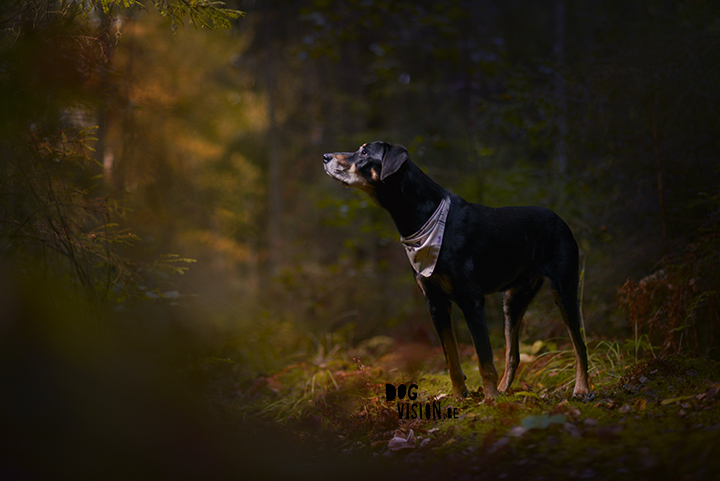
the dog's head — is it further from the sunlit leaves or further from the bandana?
the sunlit leaves

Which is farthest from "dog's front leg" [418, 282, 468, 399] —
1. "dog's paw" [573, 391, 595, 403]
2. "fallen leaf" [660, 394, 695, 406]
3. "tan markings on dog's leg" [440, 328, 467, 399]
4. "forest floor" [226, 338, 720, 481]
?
"fallen leaf" [660, 394, 695, 406]

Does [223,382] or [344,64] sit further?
[344,64]

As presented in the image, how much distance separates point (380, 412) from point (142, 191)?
841 cm

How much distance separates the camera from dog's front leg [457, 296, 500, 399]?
397 centimetres

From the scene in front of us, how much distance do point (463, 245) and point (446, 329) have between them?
2.83 feet

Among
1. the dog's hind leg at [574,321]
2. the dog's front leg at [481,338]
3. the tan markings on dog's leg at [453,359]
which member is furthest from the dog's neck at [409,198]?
the dog's hind leg at [574,321]

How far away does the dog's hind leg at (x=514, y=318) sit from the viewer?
457cm

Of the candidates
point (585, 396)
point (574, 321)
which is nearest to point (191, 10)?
point (574, 321)

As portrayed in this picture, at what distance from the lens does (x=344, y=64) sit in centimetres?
1241

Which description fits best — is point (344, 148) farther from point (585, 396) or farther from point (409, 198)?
point (585, 396)

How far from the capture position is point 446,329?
4.26m

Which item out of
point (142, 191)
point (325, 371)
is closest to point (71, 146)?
point (325, 371)

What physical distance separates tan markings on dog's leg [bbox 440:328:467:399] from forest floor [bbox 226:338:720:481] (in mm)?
104

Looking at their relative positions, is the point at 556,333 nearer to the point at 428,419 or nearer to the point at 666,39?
the point at 428,419
